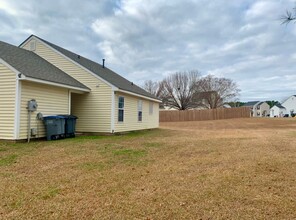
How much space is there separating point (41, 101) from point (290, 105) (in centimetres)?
6911

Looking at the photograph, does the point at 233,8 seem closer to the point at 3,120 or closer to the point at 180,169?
the point at 180,169

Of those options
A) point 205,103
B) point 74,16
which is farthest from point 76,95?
point 205,103

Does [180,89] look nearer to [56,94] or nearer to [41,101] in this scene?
[56,94]

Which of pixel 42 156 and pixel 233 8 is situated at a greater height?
pixel 233 8

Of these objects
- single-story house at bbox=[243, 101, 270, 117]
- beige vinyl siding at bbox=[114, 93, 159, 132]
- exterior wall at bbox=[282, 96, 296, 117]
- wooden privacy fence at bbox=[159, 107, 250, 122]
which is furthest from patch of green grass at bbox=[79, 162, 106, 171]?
single-story house at bbox=[243, 101, 270, 117]

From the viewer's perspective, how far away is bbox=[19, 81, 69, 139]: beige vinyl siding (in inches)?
384

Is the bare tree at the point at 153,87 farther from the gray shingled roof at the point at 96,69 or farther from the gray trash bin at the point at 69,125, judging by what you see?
the gray trash bin at the point at 69,125

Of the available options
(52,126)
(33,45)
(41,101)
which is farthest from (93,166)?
(33,45)

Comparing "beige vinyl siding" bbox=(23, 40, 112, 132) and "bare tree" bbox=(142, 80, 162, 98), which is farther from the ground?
"bare tree" bbox=(142, 80, 162, 98)

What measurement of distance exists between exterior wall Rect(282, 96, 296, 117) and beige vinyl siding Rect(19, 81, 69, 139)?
66.2 m

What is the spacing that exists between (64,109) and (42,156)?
5459 mm

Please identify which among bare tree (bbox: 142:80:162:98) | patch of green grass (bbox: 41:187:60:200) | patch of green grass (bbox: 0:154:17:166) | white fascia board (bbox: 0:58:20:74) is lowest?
patch of green grass (bbox: 41:187:60:200)

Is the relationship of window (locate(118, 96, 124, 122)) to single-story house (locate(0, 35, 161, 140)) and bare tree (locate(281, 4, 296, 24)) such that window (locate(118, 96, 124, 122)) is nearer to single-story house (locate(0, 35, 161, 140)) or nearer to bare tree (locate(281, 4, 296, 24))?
single-story house (locate(0, 35, 161, 140))

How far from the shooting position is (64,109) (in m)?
12.0
